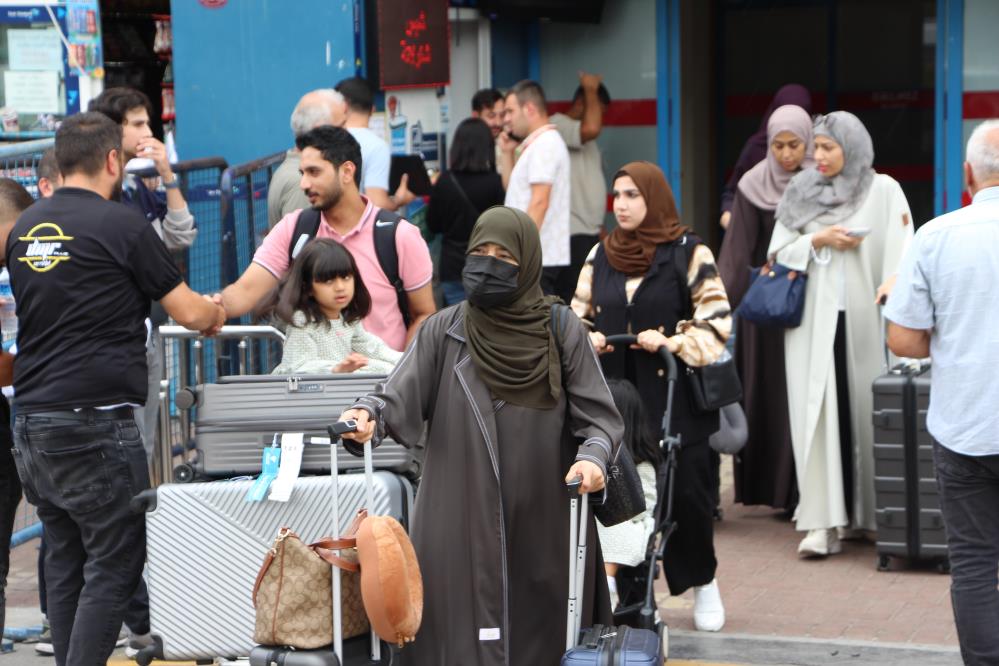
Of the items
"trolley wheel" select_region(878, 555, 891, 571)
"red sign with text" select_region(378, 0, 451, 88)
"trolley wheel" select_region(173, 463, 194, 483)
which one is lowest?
"trolley wheel" select_region(878, 555, 891, 571)

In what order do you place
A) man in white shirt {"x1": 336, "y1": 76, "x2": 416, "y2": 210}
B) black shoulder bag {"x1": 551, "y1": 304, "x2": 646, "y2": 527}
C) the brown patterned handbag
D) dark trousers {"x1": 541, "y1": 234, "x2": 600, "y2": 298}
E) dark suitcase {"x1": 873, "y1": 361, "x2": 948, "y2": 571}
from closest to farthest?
the brown patterned handbag
black shoulder bag {"x1": 551, "y1": 304, "x2": 646, "y2": 527}
dark suitcase {"x1": 873, "y1": 361, "x2": 948, "y2": 571}
man in white shirt {"x1": 336, "y1": 76, "x2": 416, "y2": 210}
dark trousers {"x1": 541, "y1": 234, "x2": 600, "y2": 298}

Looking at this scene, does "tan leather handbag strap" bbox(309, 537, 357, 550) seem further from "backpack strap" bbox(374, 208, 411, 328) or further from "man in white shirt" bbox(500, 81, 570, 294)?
"man in white shirt" bbox(500, 81, 570, 294)

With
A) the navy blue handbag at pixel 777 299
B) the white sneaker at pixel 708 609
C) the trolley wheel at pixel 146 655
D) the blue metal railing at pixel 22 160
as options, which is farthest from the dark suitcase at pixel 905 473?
the blue metal railing at pixel 22 160

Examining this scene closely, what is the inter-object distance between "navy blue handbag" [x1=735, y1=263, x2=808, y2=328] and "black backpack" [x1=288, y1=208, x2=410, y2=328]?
2.16 m

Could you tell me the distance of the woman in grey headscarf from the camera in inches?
307

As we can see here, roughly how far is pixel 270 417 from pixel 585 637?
1.35m

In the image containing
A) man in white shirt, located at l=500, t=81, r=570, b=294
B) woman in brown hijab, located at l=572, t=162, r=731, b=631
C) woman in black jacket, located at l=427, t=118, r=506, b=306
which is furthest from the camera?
woman in black jacket, located at l=427, t=118, r=506, b=306

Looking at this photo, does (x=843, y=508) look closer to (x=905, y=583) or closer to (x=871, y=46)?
(x=905, y=583)

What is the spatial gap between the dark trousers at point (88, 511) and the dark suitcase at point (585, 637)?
1582 mm

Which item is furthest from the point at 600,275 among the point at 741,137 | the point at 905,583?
the point at 741,137

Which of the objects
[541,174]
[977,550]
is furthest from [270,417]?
[541,174]

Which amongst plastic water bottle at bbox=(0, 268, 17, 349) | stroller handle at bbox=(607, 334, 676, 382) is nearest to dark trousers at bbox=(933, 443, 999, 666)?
stroller handle at bbox=(607, 334, 676, 382)

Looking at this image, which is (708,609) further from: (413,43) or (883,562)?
(413,43)

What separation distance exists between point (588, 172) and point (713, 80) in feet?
13.3
